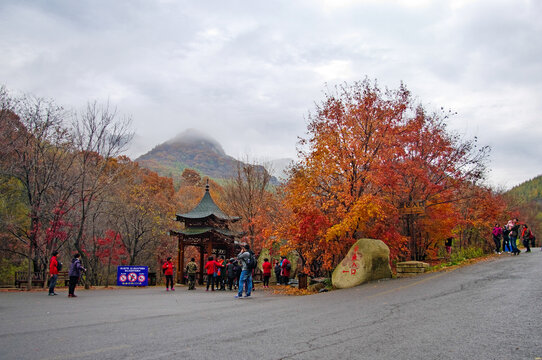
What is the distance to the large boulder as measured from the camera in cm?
1591

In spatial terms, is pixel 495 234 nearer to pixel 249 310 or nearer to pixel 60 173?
pixel 249 310

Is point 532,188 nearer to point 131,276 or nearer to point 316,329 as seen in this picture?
point 131,276

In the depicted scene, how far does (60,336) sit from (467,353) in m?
6.76

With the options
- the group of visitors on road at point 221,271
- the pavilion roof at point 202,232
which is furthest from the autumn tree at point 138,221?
the group of visitors on road at point 221,271

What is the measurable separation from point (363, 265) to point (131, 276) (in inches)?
768

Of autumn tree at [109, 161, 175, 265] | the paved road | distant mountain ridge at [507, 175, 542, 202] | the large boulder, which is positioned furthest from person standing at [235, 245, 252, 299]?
distant mountain ridge at [507, 175, 542, 202]

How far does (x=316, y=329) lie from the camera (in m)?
7.30

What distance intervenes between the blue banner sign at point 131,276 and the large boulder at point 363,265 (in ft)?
58.3

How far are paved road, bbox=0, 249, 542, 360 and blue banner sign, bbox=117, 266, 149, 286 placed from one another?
18.0 metres

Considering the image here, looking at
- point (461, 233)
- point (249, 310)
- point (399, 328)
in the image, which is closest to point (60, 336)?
point (249, 310)

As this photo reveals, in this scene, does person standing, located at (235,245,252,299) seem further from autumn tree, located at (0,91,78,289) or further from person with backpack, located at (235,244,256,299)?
autumn tree, located at (0,91,78,289)

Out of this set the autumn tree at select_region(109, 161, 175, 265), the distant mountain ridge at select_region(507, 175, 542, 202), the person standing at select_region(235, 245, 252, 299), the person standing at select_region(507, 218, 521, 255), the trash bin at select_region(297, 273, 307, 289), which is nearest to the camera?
the person standing at select_region(235, 245, 252, 299)

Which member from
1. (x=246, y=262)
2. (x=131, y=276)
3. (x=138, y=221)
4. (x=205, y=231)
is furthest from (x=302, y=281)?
(x=138, y=221)

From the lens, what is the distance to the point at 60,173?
25.9 meters
